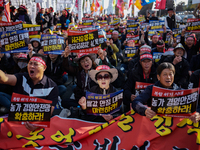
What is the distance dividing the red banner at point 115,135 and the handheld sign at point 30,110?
0.67 ft

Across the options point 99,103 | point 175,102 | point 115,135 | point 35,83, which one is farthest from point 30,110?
point 175,102

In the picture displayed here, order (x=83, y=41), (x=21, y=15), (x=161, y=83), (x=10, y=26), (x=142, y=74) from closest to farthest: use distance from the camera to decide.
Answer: (x=161, y=83)
(x=142, y=74)
(x=83, y=41)
(x=10, y=26)
(x=21, y=15)

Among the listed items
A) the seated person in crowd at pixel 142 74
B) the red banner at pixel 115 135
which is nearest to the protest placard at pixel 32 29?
the seated person in crowd at pixel 142 74

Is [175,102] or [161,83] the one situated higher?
[161,83]

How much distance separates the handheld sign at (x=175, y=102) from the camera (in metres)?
2.51

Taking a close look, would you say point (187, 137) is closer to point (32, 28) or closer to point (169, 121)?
point (169, 121)

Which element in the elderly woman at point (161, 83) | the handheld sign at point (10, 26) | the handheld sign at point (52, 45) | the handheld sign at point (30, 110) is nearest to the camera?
the handheld sign at point (30, 110)

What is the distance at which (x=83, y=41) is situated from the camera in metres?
4.83

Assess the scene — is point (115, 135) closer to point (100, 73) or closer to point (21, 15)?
point (100, 73)

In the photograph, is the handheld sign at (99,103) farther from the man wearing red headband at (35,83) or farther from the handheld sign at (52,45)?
the handheld sign at (52,45)

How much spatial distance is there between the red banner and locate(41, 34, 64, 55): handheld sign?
2.65m

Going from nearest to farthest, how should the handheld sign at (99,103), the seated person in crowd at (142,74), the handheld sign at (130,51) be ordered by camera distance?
1. the handheld sign at (99,103)
2. the seated person in crowd at (142,74)
3. the handheld sign at (130,51)

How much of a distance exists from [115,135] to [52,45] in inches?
133

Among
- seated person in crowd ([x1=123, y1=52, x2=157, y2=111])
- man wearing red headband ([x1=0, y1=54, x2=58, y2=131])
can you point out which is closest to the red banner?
man wearing red headband ([x1=0, y1=54, x2=58, y2=131])
